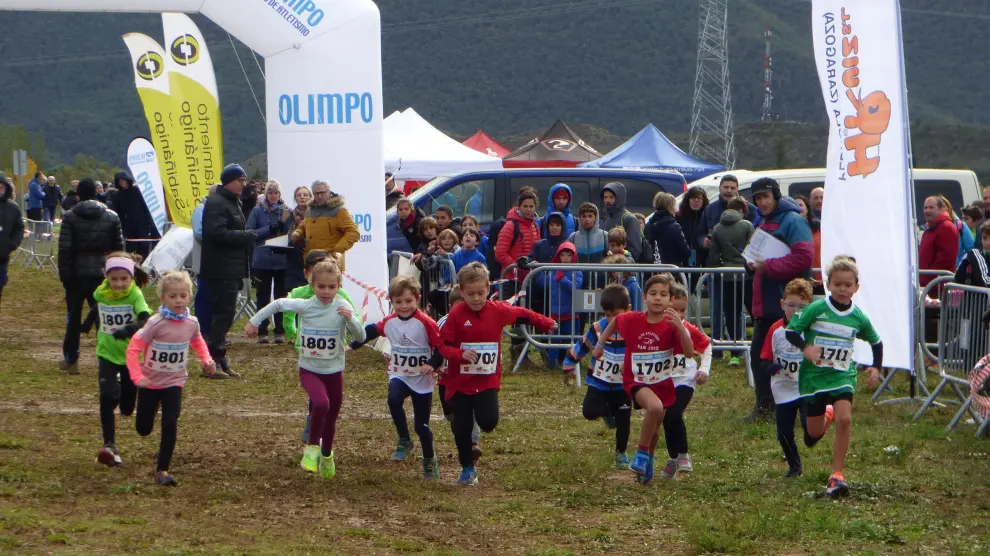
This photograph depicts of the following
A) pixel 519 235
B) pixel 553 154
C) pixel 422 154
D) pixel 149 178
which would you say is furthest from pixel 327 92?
pixel 553 154

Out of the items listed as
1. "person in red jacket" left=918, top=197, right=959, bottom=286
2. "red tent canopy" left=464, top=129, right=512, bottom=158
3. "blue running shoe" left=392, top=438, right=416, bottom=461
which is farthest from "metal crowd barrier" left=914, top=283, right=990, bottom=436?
"red tent canopy" left=464, top=129, right=512, bottom=158

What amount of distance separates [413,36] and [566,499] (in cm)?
8643

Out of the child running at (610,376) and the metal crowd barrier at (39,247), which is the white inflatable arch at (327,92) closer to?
the child running at (610,376)

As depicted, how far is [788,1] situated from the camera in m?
94.0

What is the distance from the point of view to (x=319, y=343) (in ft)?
24.4

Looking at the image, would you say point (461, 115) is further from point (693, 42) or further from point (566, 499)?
point (566, 499)

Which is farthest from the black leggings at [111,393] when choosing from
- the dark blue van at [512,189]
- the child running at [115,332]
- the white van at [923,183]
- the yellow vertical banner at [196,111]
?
the white van at [923,183]

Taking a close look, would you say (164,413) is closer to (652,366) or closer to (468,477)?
(468,477)

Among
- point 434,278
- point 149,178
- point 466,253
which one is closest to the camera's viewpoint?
point 466,253

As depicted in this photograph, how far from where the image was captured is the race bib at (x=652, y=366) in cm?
743

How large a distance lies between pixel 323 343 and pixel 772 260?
350 centimetres

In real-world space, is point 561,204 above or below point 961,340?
above

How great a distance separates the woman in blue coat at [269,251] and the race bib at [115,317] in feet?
16.0

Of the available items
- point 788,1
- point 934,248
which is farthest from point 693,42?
point 934,248
